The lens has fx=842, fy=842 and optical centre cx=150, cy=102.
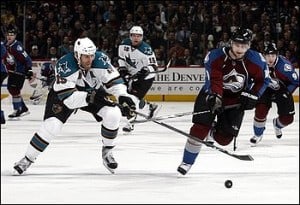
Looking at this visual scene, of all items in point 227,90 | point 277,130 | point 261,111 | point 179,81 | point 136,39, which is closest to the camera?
point 227,90

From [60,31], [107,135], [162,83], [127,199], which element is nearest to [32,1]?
[60,31]

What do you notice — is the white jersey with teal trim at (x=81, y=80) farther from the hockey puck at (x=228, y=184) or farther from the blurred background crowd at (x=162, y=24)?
the blurred background crowd at (x=162, y=24)

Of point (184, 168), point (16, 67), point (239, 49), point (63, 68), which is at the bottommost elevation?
point (16, 67)

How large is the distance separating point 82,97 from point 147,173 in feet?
2.43

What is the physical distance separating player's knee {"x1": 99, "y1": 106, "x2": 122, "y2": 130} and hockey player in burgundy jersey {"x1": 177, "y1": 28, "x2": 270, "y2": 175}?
0.49 meters

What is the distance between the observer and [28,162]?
543 cm

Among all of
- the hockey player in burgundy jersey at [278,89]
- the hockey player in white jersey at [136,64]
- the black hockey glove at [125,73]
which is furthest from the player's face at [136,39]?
the hockey player in burgundy jersey at [278,89]

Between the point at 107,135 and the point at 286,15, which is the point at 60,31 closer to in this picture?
the point at 286,15

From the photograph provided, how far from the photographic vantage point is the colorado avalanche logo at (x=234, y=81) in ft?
18.3

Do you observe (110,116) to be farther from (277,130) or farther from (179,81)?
(179,81)

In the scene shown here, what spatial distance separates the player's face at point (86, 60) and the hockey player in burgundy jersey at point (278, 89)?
2295 millimetres

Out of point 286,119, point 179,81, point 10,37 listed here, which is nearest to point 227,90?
→ point 286,119

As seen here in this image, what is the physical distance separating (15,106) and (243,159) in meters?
4.68

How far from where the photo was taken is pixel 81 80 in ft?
18.3
